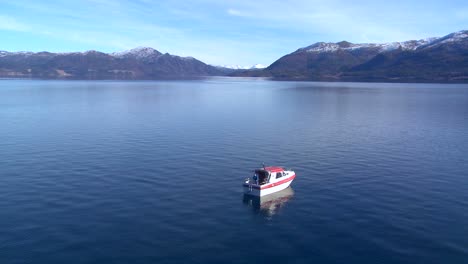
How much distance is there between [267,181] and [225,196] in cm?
610

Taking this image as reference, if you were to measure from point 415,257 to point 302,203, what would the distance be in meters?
15.9

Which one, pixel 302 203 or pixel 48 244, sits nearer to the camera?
pixel 48 244

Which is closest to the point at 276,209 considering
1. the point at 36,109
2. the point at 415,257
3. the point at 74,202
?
the point at 415,257

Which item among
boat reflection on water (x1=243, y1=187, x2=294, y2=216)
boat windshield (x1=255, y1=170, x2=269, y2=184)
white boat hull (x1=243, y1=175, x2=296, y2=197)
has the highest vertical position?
boat windshield (x1=255, y1=170, x2=269, y2=184)

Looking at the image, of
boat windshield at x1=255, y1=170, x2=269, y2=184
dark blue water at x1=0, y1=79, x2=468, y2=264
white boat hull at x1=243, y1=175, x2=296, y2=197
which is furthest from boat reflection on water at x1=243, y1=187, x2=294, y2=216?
boat windshield at x1=255, y1=170, x2=269, y2=184

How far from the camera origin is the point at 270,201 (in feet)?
171

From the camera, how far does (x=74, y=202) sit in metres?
48.3

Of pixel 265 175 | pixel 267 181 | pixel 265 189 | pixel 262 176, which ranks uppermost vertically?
pixel 265 175

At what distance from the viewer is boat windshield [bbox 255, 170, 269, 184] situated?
175 ft

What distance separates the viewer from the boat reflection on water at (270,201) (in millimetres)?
48562

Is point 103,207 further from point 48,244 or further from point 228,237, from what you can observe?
point 228,237

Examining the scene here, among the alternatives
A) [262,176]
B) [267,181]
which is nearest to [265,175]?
[262,176]

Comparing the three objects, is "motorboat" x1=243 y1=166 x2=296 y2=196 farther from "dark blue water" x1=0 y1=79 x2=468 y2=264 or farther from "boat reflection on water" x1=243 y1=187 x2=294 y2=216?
"dark blue water" x1=0 y1=79 x2=468 y2=264

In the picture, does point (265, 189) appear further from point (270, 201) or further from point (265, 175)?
point (265, 175)
